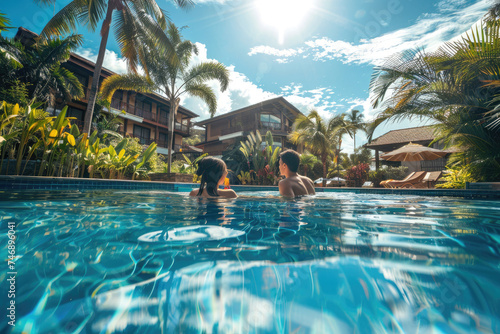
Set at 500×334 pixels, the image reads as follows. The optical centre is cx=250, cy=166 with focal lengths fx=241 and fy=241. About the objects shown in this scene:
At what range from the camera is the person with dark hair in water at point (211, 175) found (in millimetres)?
3527

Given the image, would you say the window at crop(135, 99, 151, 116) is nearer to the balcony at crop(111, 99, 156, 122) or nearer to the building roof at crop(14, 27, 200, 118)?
the balcony at crop(111, 99, 156, 122)

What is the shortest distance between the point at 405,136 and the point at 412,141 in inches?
82.3

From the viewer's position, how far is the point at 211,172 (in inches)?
143

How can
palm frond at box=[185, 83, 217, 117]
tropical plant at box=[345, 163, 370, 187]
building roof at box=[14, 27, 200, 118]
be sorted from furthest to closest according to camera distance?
tropical plant at box=[345, 163, 370, 187], building roof at box=[14, 27, 200, 118], palm frond at box=[185, 83, 217, 117]

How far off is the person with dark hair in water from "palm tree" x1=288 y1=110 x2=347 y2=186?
15903mm

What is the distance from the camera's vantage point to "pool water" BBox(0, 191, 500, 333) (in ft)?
2.41

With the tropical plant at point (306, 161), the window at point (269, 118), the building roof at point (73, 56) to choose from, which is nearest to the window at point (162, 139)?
the building roof at point (73, 56)

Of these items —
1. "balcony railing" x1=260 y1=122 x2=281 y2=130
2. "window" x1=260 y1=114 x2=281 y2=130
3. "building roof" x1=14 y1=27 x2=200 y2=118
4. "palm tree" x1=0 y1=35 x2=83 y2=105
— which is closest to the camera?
"palm tree" x1=0 y1=35 x2=83 y2=105

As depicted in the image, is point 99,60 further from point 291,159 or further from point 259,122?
point 259,122

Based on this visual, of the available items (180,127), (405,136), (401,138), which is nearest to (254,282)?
(401,138)

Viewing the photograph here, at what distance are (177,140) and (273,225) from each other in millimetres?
29111

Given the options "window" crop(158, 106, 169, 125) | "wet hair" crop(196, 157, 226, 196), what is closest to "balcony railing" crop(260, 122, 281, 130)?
"window" crop(158, 106, 169, 125)

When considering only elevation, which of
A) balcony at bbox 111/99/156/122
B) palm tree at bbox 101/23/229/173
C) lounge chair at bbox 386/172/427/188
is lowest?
lounge chair at bbox 386/172/427/188

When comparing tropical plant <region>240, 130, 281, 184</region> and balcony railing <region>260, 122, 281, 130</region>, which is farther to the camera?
balcony railing <region>260, 122, 281, 130</region>
